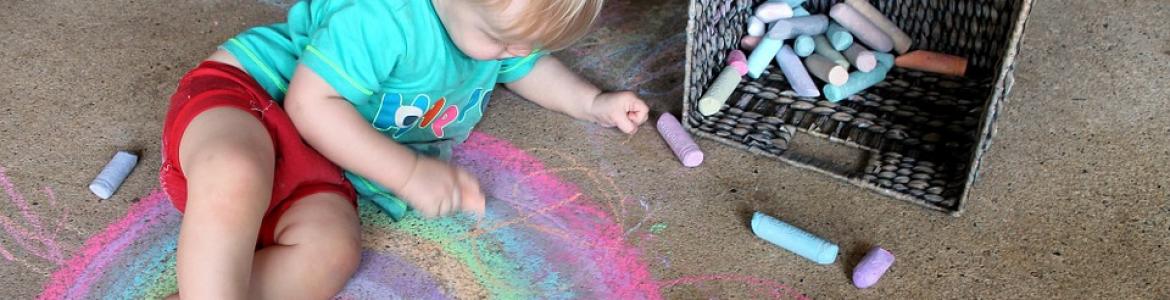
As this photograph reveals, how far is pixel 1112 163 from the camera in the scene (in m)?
1.29

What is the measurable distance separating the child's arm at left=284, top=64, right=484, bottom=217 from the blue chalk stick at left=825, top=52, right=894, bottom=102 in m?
0.54

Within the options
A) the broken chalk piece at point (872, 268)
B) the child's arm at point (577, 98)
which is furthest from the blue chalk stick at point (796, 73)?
the broken chalk piece at point (872, 268)

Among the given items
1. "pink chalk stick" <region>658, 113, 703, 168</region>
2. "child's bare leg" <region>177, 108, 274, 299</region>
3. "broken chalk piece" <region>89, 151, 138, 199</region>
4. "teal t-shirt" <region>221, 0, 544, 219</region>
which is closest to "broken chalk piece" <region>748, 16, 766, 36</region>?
"pink chalk stick" <region>658, 113, 703, 168</region>

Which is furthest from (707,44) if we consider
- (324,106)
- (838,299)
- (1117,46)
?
(1117,46)

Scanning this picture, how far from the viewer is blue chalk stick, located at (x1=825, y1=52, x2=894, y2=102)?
1414mm

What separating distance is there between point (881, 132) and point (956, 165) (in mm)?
114

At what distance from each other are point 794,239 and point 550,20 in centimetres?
39

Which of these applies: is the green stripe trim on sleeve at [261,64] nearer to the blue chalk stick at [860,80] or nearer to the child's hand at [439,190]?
the child's hand at [439,190]

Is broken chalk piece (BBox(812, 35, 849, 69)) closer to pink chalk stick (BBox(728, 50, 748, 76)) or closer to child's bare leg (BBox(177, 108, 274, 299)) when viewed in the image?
pink chalk stick (BBox(728, 50, 748, 76))

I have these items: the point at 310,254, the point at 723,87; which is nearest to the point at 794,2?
the point at 723,87

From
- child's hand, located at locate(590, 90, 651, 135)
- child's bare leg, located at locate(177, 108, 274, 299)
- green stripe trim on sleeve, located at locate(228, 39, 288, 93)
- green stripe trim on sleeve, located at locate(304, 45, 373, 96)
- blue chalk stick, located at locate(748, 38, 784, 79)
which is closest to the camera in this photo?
child's bare leg, located at locate(177, 108, 274, 299)

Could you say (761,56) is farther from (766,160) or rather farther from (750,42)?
(766,160)

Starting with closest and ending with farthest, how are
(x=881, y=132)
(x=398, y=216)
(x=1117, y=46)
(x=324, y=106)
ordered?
(x=324, y=106) → (x=398, y=216) → (x=881, y=132) → (x=1117, y=46)

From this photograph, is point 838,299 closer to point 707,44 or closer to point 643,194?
point 643,194
